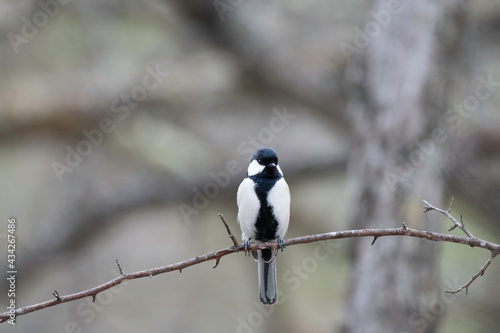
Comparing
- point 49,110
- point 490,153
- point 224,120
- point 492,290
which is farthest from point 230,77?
point 492,290

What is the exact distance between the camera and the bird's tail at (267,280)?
9.26 feet

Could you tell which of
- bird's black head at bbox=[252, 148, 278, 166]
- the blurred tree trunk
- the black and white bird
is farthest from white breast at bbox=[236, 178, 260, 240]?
the blurred tree trunk

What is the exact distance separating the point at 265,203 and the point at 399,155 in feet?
6.61

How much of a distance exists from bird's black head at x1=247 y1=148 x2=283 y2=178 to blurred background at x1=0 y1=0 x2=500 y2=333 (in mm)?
1940

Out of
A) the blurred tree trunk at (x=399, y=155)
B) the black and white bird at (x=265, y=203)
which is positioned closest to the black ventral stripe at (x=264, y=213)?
the black and white bird at (x=265, y=203)

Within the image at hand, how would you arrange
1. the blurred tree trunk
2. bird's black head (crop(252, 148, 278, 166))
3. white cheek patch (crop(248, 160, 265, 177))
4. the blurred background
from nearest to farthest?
bird's black head (crop(252, 148, 278, 166))
white cheek patch (crop(248, 160, 265, 177))
the blurred tree trunk
the blurred background

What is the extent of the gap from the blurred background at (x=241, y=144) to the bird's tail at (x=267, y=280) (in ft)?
5.05

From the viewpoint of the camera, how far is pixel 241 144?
7.31 meters

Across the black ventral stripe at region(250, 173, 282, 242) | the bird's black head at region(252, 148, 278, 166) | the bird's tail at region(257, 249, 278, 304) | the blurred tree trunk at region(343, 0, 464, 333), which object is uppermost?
the blurred tree trunk at region(343, 0, 464, 333)

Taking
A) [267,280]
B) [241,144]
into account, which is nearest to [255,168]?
[267,280]

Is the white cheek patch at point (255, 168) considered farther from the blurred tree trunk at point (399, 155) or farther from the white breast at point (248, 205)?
the blurred tree trunk at point (399, 155)

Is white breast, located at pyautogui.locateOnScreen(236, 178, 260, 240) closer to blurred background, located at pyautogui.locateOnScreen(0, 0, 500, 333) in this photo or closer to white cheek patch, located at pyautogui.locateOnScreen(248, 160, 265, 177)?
white cheek patch, located at pyautogui.locateOnScreen(248, 160, 265, 177)

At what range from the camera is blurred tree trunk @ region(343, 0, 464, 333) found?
168 inches

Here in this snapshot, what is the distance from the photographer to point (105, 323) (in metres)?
8.44
